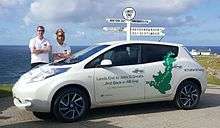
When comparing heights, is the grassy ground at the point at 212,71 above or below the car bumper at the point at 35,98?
below

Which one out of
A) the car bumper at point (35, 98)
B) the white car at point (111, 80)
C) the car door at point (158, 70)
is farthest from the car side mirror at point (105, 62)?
the car bumper at point (35, 98)

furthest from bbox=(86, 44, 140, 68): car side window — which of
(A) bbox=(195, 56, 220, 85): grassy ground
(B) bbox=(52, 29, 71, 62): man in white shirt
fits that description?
(A) bbox=(195, 56, 220, 85): grassy ground

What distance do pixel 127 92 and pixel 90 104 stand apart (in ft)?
2.95

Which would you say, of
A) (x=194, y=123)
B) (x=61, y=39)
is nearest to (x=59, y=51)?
(x=61, y=39)

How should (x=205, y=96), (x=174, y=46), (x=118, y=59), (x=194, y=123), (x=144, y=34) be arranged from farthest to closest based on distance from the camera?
(x=144, y=34)
(x=205, y=96)
(x=174, y=46)
(x=118, y=59)
(x=194, y=123)

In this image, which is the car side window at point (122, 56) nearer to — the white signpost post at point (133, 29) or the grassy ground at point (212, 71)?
the grassy ground at point (212, 71)

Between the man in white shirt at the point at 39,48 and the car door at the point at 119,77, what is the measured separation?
1853mm

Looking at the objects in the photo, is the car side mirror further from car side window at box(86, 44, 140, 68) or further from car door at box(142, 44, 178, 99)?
car door at box(142, 44, 178, 99)

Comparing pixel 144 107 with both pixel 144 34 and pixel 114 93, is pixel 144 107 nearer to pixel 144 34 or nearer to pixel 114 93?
pixel 114 93

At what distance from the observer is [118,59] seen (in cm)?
1061

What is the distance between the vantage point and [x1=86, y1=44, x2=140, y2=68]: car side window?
34.2 ft

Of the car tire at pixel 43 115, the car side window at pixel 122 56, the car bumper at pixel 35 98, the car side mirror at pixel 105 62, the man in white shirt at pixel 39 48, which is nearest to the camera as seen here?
the car bumper at pixel 35 98

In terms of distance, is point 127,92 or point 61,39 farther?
point 61,39

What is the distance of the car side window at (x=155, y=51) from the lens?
11.1 meters
